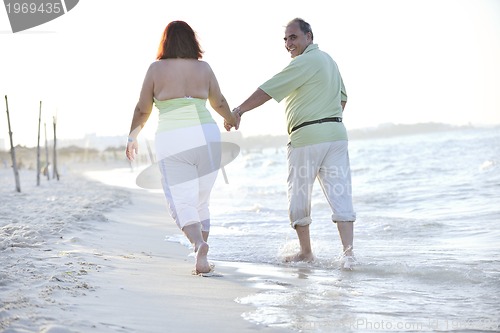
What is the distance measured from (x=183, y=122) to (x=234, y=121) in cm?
60

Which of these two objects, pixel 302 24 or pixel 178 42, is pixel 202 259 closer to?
pixel 178 42

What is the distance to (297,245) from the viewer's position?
17.6 ft

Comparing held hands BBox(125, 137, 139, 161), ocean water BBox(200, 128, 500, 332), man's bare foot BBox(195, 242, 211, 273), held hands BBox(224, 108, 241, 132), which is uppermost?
held hands BBox(224, 108, 241, 132)

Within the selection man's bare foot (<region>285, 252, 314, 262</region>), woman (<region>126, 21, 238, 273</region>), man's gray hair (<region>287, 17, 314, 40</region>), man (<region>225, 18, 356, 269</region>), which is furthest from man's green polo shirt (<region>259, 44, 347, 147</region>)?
man's bare foot (<region>285, 252, 314, 262</region>)

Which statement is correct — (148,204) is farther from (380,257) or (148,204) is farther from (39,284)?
(39,284)

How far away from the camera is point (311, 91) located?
14.9ft

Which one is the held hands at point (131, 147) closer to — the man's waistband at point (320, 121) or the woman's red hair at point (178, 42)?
the woman's red hair at point (178, 42)

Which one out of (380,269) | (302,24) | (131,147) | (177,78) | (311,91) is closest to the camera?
(177,78)

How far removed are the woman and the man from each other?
0.56 metres

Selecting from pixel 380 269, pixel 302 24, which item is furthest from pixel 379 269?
pixel 302 24

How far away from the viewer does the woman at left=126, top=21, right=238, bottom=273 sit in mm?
3914

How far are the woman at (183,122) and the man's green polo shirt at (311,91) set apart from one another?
0.70 meters

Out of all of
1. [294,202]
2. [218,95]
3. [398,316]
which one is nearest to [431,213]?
[294,202]

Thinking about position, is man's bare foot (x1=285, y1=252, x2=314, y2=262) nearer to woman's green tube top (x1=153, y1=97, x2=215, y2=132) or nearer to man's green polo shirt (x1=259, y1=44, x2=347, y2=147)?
man's green polo shirt (x1=259, y1=44, x2=347, y2=147)
